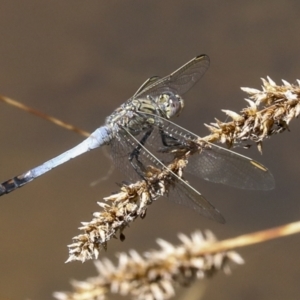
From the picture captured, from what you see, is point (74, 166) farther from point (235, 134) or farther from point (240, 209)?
point (235, 134)

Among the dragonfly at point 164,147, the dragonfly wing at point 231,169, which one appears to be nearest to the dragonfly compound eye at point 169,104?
the dragonfly at point 164,147

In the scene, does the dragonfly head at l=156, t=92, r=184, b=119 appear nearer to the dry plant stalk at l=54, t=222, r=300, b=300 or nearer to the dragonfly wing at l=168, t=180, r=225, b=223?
the dragonfly wing at l=168, t=180, r=225, b=223

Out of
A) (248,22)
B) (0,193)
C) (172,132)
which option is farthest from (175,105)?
(248,22)

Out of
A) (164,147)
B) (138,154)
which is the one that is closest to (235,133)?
(164,147)

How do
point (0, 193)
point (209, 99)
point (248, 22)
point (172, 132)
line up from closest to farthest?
point (172, 132) < point (0, 193) < point (209, 99) < point (248, 22)

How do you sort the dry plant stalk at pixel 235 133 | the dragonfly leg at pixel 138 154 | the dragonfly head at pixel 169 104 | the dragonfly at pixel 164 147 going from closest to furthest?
the dry plant stalk at pixel 235 133, the dragonfly at pixel 164 147, the dragonfly leg at pixel 138 154, the dragonfly head at pixel 169 104

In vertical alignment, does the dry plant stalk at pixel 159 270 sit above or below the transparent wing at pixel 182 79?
below

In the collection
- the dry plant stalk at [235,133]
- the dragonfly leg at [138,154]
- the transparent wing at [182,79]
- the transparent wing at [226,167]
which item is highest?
the transparent wing at [182,79]

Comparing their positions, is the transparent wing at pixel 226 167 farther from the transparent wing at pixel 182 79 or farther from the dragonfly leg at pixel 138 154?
the transparent wing at pixel 182 79
